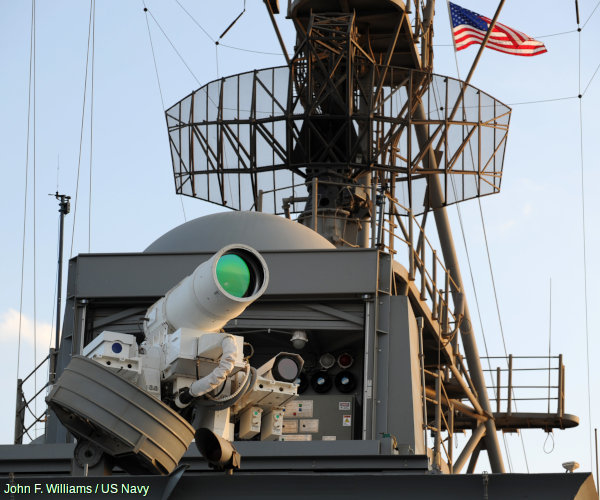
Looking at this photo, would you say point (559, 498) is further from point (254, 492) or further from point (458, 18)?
point (458, 18)

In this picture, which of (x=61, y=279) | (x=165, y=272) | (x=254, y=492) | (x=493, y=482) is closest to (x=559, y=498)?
(x=493, y=482)

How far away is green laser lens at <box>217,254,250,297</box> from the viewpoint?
9.38 metres

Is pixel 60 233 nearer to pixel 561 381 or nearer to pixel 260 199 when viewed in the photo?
pixel 260 199

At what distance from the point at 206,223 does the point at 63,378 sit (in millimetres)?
6891

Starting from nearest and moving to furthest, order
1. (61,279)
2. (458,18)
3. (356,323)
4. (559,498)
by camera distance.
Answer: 1. (559,498)
2. (356,323)
3. (61,279)
4. (458,18)

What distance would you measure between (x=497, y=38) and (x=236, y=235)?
10.9 meters

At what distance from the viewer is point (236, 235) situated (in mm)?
15414

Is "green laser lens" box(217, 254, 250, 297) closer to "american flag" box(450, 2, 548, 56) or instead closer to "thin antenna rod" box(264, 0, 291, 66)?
"thin antenna rod" box(264, 0, 291, 66)

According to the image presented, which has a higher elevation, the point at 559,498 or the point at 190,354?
the point at 190,354

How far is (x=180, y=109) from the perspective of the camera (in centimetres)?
2084

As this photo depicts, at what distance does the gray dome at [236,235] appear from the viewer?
15.4 meters

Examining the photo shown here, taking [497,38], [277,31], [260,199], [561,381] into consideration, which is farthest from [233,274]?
[497,38]

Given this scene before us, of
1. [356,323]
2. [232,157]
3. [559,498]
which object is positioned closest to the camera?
[559,498]

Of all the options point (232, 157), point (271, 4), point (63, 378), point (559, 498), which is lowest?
point (559, 498)
